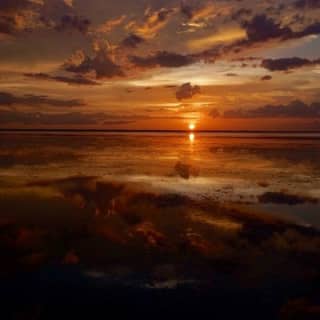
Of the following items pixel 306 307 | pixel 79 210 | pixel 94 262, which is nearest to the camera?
pixel 306 307

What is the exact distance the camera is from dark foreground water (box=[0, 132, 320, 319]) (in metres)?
9.91

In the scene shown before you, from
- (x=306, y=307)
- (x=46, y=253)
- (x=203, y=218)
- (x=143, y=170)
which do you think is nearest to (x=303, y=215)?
(x=203, y=218)

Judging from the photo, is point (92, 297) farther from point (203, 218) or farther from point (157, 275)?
point (203, 218)

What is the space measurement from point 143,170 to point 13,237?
68.1 ft

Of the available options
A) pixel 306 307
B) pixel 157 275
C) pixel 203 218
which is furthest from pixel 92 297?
pixel 203 218

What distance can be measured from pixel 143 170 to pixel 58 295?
24866 mm

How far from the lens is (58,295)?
403 inches

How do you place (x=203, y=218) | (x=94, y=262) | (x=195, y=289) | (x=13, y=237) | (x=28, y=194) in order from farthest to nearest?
1. (x=28, y=194)
2. (x=203, y=218)
3. (x=13, y=237)
4. (x=94, y=262)
5. (x=195, y=289)

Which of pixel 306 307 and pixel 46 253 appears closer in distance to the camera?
pixel 306 307

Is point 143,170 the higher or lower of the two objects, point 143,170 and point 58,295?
the lower

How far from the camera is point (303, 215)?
18672mm

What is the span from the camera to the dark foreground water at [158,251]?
32.5 ft

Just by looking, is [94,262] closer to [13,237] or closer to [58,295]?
[58,295]

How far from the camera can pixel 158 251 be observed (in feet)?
44.1
